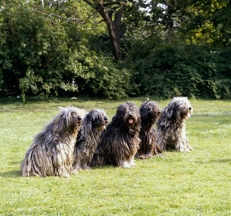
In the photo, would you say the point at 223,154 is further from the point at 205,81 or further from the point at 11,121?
the point at 205,81

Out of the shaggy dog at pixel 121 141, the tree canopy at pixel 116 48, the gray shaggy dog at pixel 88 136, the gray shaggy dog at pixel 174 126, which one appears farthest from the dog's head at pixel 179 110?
the tree canopy at pixel 116 48

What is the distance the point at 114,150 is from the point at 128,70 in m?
17.5

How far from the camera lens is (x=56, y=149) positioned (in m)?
8.37

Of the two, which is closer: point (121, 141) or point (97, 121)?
point (97, 121)

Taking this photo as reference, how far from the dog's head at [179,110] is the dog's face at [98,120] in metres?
Result: 2.53

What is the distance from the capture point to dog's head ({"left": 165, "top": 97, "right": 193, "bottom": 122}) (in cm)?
1102

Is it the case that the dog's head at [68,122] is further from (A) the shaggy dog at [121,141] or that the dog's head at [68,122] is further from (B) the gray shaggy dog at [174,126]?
(B) the gray shaggy dog at [174,126]

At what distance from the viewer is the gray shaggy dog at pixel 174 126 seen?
36.4ft

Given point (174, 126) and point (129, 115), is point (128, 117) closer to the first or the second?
point (129, 115)

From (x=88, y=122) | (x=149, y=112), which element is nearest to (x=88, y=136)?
(x=88, y=122)

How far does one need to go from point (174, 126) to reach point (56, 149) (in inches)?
149

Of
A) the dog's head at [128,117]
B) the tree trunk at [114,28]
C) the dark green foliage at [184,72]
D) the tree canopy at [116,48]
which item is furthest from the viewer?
the tree trunk at [114,28]

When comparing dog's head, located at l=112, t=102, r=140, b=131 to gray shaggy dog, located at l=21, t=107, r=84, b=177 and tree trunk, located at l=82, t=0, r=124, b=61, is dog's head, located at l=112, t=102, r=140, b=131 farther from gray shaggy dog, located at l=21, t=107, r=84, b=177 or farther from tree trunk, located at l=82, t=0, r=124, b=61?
tree trunk, located at l=82, t=0, r=124, b=61

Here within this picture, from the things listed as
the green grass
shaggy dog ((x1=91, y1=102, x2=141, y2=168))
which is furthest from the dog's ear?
the green grass
